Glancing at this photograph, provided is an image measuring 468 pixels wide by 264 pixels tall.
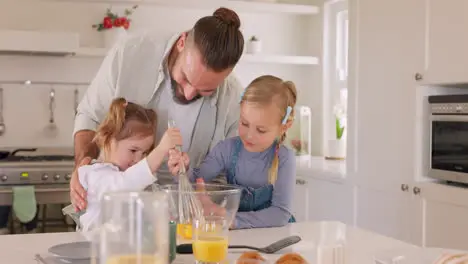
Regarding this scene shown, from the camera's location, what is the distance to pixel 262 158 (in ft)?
6.53

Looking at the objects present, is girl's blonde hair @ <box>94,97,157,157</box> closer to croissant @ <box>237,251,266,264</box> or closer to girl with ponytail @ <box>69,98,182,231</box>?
girl with ponytail @ <box>69,98,182,231</box>

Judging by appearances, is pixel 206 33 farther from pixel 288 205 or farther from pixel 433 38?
pixel 433 38

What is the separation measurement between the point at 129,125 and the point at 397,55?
1.71 metres

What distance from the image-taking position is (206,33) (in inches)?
72.4

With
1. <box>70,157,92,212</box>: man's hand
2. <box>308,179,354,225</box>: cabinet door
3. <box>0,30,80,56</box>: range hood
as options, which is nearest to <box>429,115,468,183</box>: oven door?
<box>308,179,354,225</box>: cabinet door

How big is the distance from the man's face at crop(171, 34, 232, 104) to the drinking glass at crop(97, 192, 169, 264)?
41.4 inches

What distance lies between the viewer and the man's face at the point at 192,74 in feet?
6.12

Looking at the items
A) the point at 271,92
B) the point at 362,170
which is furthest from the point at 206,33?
the point at 362,170

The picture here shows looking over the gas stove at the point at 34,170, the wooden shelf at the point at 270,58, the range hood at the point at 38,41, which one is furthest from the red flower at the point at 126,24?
the gas stove at the point at 34,170

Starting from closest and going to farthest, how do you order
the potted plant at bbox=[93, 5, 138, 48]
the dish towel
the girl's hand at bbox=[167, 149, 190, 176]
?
the girl's hand at bbox=[167, 149, 190, 176], the dish towel, the potted plant at bbox=[93, 5, 138, 48]

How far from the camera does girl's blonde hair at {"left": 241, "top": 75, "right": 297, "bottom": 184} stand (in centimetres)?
192

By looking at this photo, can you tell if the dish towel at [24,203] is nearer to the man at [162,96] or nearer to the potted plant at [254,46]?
the man at [162,96]

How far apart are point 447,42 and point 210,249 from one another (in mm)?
1950

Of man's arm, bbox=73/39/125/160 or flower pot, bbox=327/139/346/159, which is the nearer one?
man's arm, bbox=73/39/125/160
